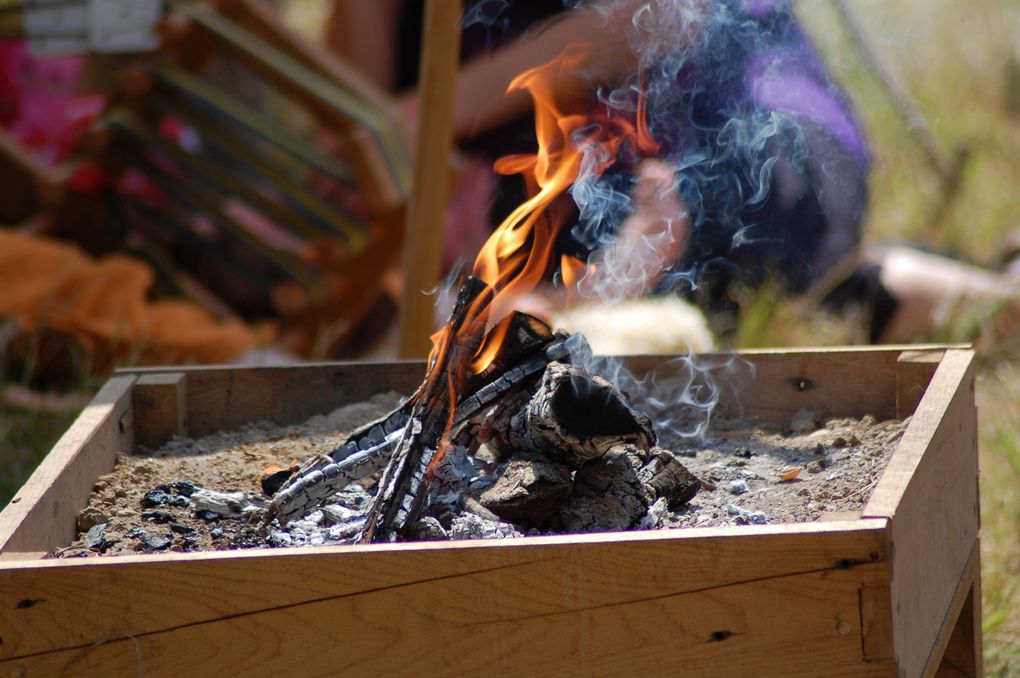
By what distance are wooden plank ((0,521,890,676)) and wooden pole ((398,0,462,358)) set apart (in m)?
1.28

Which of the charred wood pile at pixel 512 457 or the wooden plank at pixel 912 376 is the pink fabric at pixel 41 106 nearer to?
the charred wood pile at pixel 512 457

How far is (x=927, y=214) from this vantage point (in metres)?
5.25

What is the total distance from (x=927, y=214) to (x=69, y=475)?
A: 4.46 m

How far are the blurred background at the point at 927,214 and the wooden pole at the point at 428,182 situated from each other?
0.89 m

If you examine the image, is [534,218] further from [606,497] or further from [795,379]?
[795,379]

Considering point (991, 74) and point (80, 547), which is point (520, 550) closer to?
point (80, 547)

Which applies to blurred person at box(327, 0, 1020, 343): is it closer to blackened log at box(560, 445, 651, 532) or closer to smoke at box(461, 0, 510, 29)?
smoke at box(461, 0, 510, 29)

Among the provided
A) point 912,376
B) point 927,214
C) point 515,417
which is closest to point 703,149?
point 912,376

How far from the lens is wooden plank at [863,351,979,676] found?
1.30 metres

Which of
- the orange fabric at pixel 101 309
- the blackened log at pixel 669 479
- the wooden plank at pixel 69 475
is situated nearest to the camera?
the wooden plank at pixel 69 475

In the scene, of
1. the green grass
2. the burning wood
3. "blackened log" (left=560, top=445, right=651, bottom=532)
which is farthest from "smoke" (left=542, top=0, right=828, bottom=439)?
the green grass

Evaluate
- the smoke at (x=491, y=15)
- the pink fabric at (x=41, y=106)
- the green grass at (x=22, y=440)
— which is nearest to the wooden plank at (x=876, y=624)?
the green grass at (x=22, y=440)

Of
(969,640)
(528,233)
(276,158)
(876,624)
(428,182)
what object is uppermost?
(276,158)

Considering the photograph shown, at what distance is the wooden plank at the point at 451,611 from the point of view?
124 centimetres
